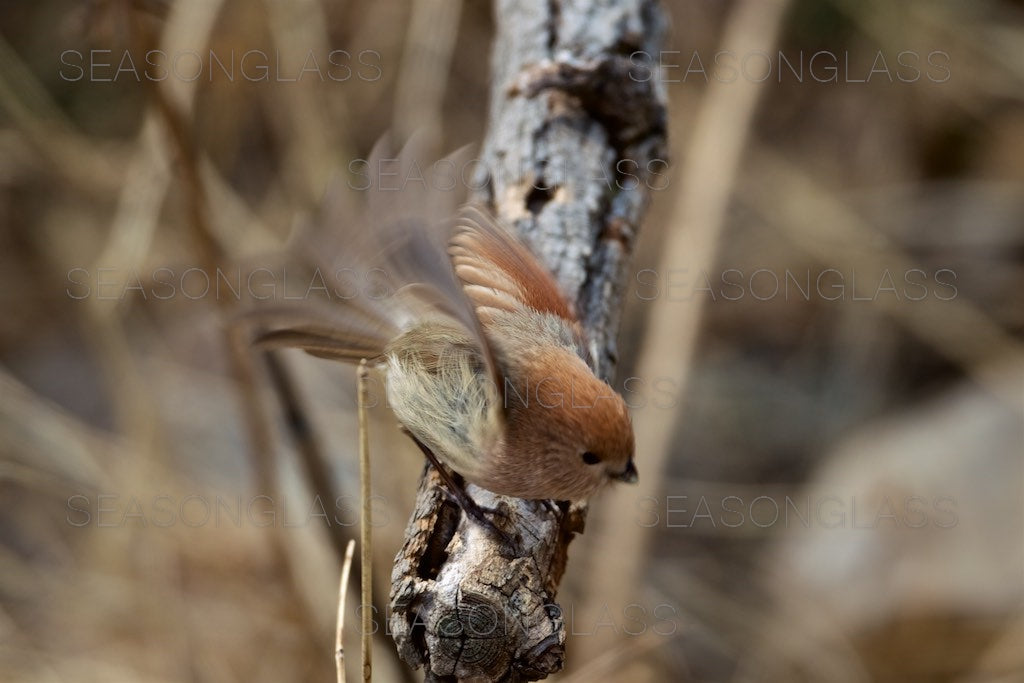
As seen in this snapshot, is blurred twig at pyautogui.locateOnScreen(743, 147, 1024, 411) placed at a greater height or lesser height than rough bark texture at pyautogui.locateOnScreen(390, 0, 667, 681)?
lesser

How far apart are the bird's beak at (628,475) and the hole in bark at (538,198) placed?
0.66m

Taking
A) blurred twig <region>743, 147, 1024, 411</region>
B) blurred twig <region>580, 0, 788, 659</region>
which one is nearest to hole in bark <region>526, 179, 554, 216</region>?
blurred twig <region>580, 0, 788, 659</region>

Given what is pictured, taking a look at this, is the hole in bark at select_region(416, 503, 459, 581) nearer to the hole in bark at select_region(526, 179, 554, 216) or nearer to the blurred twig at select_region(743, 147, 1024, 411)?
the hole in bark at select_region(526, 179, 554, 216)

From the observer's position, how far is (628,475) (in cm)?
187

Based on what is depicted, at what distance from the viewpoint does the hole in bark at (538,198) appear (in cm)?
218

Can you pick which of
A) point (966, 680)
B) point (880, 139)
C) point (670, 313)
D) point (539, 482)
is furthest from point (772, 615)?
point (539, 482)

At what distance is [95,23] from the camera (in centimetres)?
239

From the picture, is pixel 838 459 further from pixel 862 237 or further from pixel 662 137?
pixel 662 137

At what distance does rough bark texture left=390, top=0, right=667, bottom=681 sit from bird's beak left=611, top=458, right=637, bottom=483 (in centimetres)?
11

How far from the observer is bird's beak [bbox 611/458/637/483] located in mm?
1852

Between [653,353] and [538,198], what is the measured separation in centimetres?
154

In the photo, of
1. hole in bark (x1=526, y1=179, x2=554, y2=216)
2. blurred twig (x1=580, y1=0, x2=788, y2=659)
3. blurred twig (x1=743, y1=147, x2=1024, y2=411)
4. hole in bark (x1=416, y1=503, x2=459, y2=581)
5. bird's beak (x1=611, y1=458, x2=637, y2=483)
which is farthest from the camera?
blurred twig (x1=743, y1=147, x2=1024, y2=411)

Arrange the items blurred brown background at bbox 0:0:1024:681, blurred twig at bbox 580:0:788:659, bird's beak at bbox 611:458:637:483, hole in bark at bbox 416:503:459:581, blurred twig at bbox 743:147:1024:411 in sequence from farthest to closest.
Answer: blurred twig at bbox 743:147:1024:411 < blurred brown background at bbox 0:0:1024:681 < blurred twig at bbox 580:0:788:659 < bird's beak at bbox 611:458:637:483 < hole in bark at bbox 416:503:459:581

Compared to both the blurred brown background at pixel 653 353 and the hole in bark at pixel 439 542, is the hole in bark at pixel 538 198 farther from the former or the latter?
the blurred brown background at pixel 653 353
